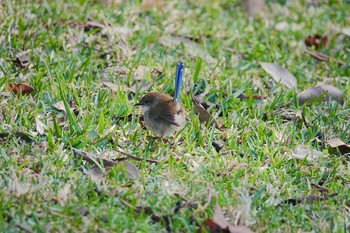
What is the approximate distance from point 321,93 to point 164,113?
5.23ft

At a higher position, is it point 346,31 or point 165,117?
point 165,117

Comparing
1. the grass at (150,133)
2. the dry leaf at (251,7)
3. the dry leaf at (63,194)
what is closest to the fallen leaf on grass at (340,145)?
the grass at (150,133)

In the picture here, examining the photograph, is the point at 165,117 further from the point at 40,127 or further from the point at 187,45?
the point at 187,45

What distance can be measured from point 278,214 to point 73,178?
3.86ft

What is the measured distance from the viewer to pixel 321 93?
582 cm

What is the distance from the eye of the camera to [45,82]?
5477mm

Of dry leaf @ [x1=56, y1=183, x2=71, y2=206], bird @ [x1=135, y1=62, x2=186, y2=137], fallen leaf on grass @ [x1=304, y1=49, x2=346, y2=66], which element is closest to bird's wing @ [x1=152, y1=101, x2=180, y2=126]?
bird @ [x1=135, y1=62, x2=186, y2=137]

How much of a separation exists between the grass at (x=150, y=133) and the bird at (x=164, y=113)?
101mm

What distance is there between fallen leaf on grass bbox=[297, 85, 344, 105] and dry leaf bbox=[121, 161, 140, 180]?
1.92 m

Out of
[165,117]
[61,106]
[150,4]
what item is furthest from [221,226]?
[150,4]

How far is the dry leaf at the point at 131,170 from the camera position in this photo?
4.28 metres

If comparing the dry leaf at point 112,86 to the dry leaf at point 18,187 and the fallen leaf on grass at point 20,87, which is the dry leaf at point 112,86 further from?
the dry leaf at point 18,187

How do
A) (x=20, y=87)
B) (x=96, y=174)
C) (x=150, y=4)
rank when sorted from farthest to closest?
(x=150, y=4) < (x=20, y=87) < (x=96, y=174)

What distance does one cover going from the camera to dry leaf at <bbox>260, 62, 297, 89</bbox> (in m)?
6.19
